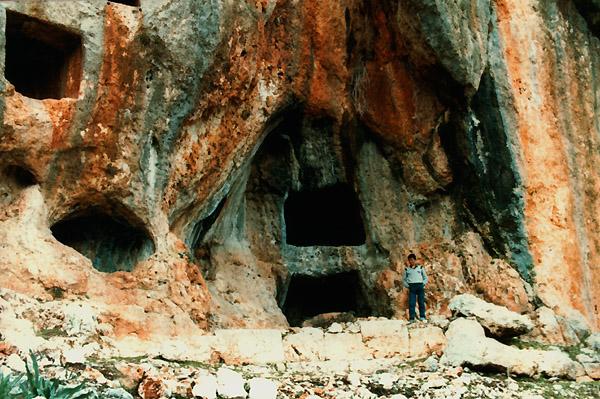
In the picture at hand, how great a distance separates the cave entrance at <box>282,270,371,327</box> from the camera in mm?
15383

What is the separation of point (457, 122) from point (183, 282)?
564 cm

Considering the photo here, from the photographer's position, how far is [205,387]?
7902mm

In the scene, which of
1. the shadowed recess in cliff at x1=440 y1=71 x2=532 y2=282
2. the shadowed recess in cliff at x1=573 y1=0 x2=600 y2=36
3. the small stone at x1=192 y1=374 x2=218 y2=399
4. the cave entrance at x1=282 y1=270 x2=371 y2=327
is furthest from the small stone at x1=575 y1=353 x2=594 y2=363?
the shadowed recess in cliff at x1=573 y1=0 x2=600 y2=36

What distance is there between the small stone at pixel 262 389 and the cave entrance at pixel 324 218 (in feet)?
25.1

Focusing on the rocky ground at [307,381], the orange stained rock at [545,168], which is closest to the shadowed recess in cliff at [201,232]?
the rocky ground at [307,381]

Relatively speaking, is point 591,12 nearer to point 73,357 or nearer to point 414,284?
point 414,284

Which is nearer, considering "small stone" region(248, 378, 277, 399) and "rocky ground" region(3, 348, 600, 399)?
"rocky ground" region(3, 348, 600, 399)

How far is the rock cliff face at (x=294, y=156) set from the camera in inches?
412

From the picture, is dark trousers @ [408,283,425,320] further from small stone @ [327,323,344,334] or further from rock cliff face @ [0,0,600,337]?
rock cliff face @ [0,0,600,337]

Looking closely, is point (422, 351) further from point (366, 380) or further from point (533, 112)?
point (533, 112)

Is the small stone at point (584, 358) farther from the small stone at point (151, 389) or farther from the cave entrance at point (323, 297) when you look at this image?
the small stone at point (151, 389)

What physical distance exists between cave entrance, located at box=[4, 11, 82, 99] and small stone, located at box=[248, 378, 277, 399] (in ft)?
15.1

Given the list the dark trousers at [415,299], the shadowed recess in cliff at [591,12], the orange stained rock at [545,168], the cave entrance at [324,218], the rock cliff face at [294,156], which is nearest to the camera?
the rock cliff face at [294,156]

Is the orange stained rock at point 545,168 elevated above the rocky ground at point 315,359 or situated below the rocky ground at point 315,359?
above
